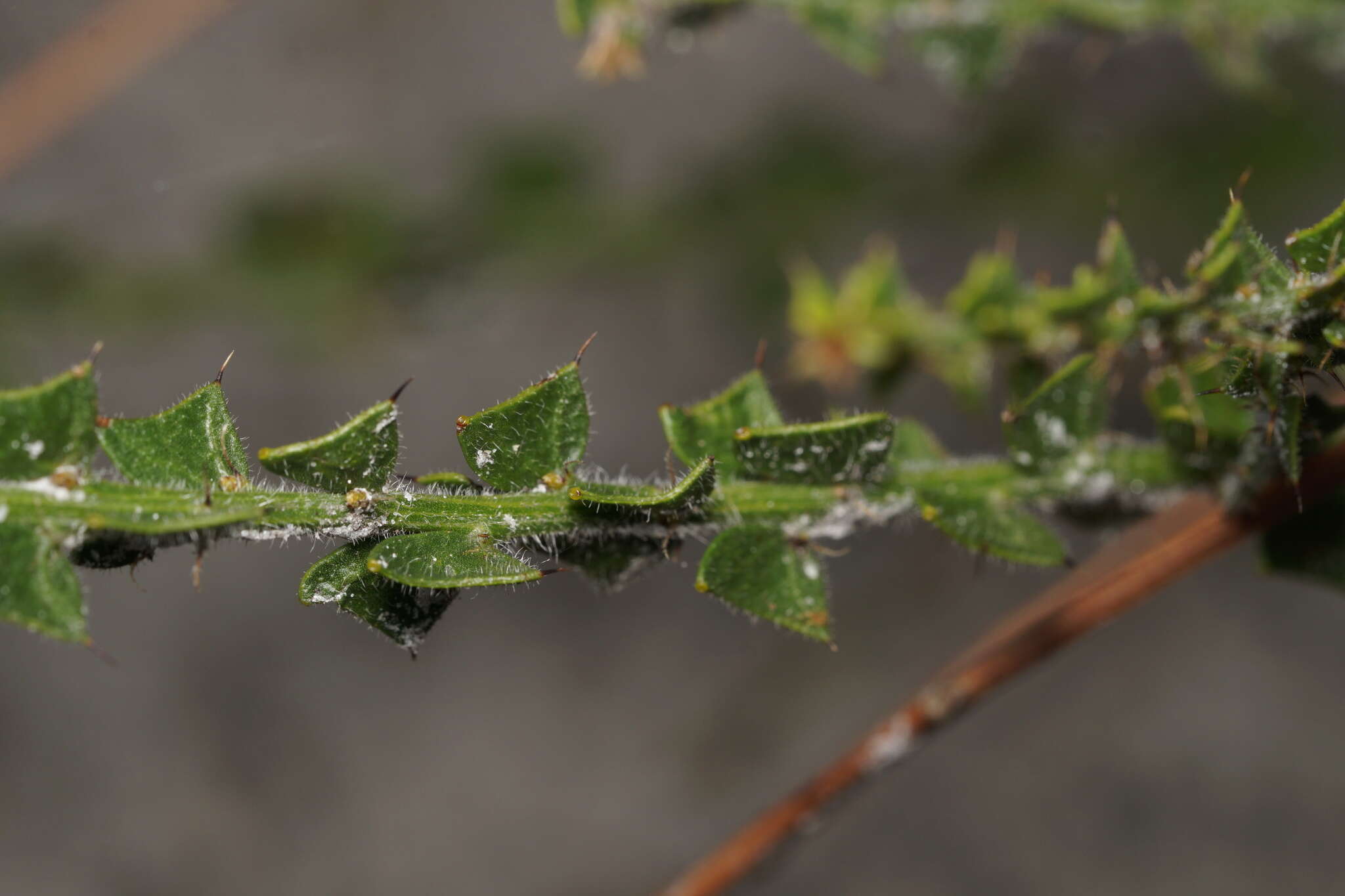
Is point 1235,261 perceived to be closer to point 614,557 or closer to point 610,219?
point 614,557

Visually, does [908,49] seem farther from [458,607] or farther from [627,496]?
[458,607]

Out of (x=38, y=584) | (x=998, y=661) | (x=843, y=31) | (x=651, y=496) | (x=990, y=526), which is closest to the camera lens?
(x=38, y=584)

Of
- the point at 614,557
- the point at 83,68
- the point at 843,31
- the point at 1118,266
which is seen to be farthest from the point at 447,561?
the point at 83,68

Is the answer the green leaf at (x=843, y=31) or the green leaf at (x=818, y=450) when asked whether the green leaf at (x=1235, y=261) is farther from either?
the green leaf at (x=843, y=31)

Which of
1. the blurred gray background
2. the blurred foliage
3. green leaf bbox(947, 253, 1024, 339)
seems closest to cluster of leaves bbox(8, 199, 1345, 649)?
green leaf bbox(947, 253, 1024, 339)

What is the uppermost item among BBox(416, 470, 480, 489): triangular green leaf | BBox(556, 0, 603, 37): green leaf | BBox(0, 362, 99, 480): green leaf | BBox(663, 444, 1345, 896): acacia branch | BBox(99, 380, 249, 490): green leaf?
BBox(556, 0, 603, 37): green leaf

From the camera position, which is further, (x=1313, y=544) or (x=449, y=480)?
(x=1313, y=544)

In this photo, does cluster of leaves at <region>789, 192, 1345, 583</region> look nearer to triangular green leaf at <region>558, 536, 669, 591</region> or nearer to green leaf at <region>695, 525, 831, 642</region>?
green leaf at <region>695, 525, 831, 642</region>
